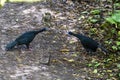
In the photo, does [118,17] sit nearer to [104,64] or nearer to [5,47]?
[104,64]

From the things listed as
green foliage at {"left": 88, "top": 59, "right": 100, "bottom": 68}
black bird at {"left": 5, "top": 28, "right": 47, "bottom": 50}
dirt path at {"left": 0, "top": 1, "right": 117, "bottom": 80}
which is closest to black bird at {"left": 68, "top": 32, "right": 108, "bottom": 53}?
dirt path at {"left": 0, "top": 1, "right": 117, "bottom": 80}

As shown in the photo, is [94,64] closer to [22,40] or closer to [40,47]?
[40,47]

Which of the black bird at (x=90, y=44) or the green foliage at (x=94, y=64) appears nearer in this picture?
the green foliage at (x=94, y=64)

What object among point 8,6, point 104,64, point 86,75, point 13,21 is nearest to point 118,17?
point 104,64

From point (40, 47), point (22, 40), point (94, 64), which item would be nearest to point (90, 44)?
point (94, 64)

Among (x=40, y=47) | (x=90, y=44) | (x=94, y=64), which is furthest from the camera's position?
(x=40, y=47)

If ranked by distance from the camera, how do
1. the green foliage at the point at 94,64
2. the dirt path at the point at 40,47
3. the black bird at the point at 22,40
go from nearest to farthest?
the dirt path at the point at 40,47 < the green foliage at the point at 94,64 < the black bird at the point at 22,40

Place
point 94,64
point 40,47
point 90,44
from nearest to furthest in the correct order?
point 94,64 → point 90,44 → point 40,47

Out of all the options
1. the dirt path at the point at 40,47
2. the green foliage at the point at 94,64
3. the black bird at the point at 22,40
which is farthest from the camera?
the black bird at the point at 22,40

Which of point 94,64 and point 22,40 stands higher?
point 22,40

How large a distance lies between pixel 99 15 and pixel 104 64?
282 centimetres

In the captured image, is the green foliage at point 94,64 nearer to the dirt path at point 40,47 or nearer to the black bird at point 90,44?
the dirt path at point 40,47

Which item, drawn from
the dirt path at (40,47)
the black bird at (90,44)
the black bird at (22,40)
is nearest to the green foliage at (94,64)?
the dirt path at (40,47)

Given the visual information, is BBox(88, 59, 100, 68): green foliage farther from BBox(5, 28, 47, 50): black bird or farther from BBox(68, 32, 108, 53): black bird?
BBox(5, 28, 47, 50): black bird
